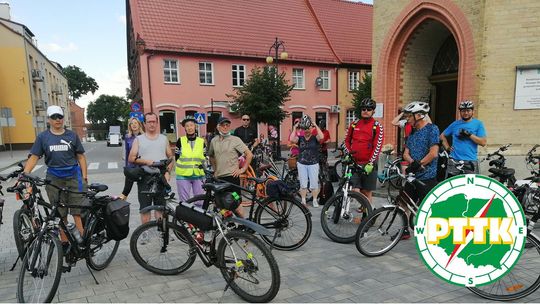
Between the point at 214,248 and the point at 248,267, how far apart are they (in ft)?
1.48

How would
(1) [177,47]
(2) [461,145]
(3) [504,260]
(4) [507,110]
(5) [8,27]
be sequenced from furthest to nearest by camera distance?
(5) [8,27]
(1) [177,47]
(4) [507,110]
(2) [461,145]
(3) [504,260]

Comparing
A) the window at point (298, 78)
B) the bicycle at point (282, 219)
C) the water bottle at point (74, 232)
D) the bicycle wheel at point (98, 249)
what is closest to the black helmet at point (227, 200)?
the bicycle at point (282, 219)

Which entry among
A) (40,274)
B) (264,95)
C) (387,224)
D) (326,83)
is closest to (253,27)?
(326,83)

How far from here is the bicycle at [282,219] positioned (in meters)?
4.43

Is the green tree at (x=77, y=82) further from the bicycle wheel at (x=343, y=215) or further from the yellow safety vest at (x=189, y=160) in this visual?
the bicycle wheel at (x=343, y=215)

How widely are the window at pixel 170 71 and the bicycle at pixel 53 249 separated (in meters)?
18.9

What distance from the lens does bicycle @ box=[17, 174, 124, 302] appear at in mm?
3070

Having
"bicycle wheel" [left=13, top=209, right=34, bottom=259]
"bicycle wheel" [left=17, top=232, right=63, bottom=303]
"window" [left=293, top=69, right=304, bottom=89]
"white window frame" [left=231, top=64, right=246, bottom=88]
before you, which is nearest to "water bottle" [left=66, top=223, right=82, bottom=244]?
"bicycle wheel" [left=17, top=232, right=63, bottom=303]

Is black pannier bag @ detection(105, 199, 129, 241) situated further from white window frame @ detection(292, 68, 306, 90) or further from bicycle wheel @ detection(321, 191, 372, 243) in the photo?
white window frame @ detection(292, 68, 306, 90)

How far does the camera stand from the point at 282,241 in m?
4.61

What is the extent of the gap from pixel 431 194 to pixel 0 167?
2016 centimetres

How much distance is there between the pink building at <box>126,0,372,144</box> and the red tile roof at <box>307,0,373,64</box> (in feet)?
0.37

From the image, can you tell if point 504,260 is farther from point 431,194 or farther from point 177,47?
point 177,47

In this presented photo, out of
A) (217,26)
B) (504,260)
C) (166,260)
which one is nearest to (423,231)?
(504,260)
